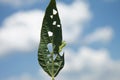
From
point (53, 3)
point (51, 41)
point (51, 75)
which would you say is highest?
point (53, 3)

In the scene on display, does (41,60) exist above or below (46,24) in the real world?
below

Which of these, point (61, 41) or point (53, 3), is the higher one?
point (53, 3)

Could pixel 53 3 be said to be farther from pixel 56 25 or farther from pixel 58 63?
pixel 58 63

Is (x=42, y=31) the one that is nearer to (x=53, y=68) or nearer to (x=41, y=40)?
(x=41, y=40)

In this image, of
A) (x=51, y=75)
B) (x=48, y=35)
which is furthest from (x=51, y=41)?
(x=51, y=75)

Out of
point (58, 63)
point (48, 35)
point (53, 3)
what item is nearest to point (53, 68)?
point (58, 63)
